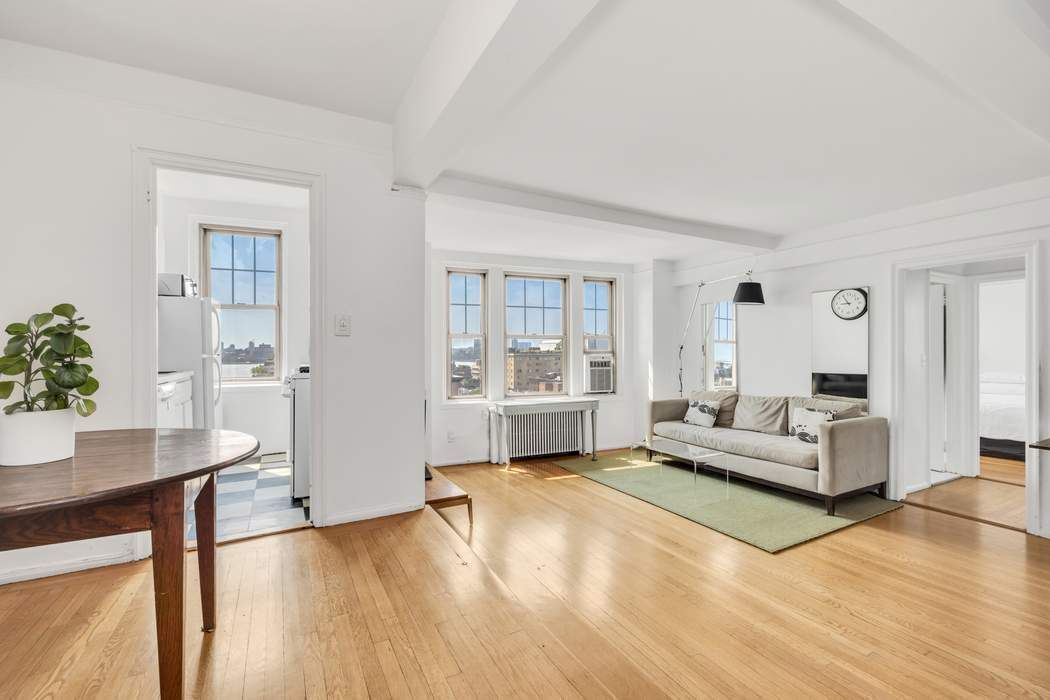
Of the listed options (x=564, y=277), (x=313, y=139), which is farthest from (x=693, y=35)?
(x=564, y=277)

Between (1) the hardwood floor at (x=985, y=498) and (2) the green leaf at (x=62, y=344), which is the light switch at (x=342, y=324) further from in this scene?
(1) the hardwood floor at (x=985, y=498)

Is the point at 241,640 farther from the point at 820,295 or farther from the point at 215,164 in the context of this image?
the point at 820,295

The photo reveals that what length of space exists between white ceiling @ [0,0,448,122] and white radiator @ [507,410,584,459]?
159 inches

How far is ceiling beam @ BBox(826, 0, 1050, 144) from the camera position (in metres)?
1.44

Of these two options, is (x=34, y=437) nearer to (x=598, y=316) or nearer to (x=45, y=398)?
(x=45, y=398)

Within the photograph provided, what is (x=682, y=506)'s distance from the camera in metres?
4.04

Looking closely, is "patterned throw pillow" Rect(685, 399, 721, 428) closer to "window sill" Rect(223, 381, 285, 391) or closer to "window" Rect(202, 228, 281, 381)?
"window sill" Rect(223, 381, 285, 391)

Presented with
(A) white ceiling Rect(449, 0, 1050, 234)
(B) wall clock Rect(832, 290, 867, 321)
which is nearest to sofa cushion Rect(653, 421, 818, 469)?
(B) wall clock Rect(832, 290, 867, 321)

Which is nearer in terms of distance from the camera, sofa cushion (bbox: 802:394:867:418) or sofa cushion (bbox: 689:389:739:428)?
sofa cushion (bbox: 802:394:867:418)

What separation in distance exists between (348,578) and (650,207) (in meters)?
3.49

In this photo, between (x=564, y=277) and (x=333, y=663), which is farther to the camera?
(x=564, y=277)

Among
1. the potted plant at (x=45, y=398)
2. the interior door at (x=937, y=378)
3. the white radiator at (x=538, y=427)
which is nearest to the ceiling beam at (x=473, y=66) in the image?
the potted plant at (x=45, y=398)

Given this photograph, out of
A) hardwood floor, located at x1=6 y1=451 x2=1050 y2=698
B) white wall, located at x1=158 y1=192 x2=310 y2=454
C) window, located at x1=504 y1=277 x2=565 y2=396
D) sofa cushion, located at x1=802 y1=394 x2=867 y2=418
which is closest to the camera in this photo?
hardwood floor, located at x1=6 y1=451 x2=1050 y2=698

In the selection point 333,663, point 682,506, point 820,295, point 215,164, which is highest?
point 215,164
